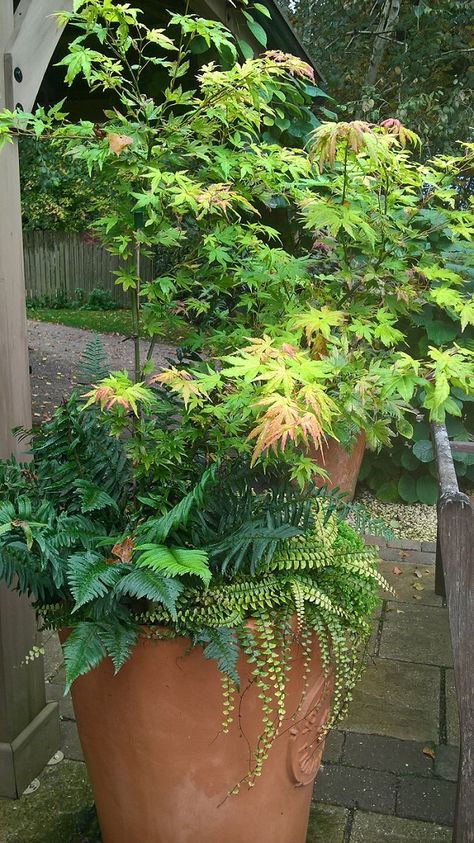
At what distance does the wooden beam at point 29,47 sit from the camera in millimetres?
1700

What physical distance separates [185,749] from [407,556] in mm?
2463

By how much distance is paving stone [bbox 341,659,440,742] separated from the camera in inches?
92.5

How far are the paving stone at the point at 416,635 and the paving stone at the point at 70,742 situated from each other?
1.21 m

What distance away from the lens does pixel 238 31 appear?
3.03m

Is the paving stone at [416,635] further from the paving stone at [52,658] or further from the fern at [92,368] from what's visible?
the fern at [92,368]

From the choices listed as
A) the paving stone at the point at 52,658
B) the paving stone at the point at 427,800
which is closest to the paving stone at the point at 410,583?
the paving stone at the point at 427,800

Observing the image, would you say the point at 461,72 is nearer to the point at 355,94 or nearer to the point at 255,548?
the point at 355,94

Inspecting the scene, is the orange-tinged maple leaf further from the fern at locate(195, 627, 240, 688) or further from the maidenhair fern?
the fern at locate(195, 627, 240, 688)

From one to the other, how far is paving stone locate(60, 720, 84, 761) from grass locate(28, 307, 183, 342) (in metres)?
9.98

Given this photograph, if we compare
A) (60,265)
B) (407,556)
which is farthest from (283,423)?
(60,265)

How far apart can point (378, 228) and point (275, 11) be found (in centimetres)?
189

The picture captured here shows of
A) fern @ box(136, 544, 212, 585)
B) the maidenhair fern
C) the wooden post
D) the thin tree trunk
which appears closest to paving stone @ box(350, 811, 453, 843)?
the maidenhair fern

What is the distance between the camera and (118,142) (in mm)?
1436

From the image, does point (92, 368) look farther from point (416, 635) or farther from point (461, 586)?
point (416, 635)
